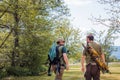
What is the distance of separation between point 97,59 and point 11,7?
52.7ft

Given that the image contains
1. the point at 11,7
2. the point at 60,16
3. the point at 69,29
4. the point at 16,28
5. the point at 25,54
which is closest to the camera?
the point at 11,7

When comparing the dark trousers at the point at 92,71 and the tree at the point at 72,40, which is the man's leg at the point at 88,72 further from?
the tree at the point at 72,40

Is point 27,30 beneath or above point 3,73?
above

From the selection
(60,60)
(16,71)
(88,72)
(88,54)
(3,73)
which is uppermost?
(88,54)

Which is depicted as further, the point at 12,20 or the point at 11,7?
the point at 12,20

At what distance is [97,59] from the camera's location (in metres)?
10.9

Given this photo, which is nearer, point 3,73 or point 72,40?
point 3,73

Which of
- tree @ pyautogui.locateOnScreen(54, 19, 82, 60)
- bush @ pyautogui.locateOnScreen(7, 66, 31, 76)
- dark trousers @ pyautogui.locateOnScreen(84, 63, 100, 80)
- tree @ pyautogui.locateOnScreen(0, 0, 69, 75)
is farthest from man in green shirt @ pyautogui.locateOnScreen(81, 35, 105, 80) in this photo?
tree @ pyautogui.locateOnScreen(54, 19, 82, 60)

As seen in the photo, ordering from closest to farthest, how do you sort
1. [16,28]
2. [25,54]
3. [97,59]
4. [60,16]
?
[97,59]
[16,28]
[25,54]
[60,16]

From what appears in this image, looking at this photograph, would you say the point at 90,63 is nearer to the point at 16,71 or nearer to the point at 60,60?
the point at 60,60

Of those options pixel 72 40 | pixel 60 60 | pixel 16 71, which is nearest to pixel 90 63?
pixel 60 60

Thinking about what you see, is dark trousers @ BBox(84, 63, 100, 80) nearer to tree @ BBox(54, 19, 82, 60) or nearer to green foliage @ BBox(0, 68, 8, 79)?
green foliage @ BBox(0, 68, 8, 79)

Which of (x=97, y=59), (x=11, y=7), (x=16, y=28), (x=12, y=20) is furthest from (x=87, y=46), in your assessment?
(x=12, y=20)

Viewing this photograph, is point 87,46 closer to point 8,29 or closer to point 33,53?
point 8,29
